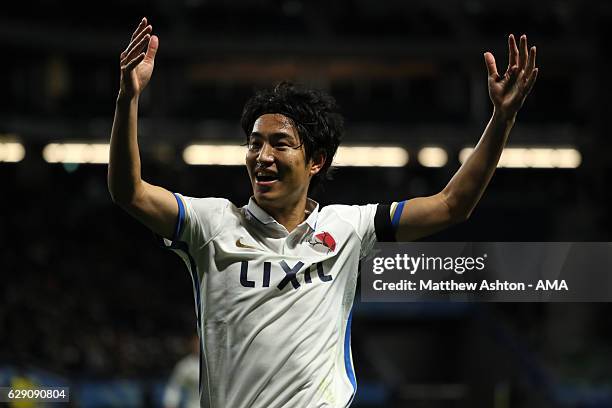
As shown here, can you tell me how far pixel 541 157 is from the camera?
21.9 metres

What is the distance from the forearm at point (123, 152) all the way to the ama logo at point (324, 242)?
2.46 ft

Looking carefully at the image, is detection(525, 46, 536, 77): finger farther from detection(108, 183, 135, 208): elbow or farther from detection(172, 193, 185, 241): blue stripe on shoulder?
detection(108, 183, 135, 208): elbow

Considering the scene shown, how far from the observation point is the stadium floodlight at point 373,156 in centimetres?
2158

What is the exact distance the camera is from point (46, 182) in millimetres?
20812

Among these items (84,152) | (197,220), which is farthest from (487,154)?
(84,152)

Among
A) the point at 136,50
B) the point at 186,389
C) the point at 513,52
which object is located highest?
the point at 513,52

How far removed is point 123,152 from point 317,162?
2.91ft

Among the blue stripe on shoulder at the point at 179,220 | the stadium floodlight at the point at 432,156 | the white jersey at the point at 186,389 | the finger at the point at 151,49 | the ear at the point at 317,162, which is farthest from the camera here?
the stadium floodlight at the point at 432,156

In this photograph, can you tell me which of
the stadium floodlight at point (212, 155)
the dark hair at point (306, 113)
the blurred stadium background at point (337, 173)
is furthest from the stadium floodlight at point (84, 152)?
the dark hair at point (306, 113)

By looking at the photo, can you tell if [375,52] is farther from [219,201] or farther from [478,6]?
[219,201]

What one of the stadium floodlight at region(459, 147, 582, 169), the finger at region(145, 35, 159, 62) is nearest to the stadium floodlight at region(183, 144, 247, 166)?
the stadium floodlight at region(459, 147, 582, 169)

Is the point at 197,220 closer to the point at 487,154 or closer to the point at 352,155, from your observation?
the point at 487,154

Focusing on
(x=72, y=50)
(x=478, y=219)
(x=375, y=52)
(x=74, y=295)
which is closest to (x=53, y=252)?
(x=74, y=295)

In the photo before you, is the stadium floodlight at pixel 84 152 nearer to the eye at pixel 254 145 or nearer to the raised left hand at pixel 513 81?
the eye at pixel 254 145
